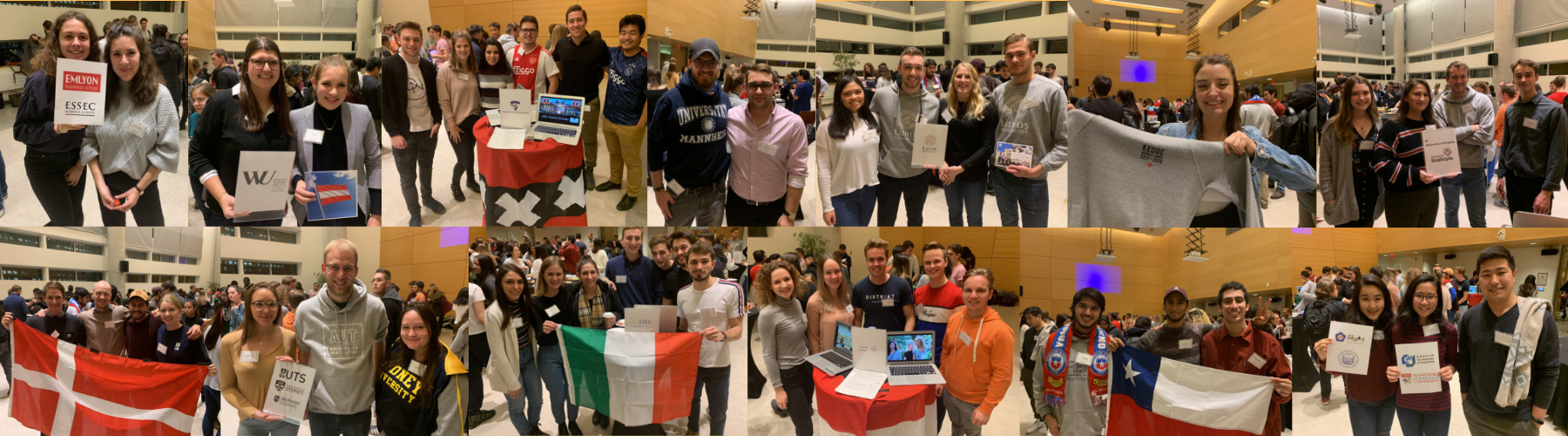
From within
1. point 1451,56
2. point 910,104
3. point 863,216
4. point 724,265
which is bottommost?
point 724,265

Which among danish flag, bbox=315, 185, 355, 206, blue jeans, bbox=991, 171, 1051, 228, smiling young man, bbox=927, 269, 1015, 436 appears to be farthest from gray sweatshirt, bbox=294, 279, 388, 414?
blue jeans, bbox=991, 171, 1051, 228

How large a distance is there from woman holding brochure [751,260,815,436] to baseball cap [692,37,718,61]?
3.68 feet

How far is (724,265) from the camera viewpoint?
4309 millimetres

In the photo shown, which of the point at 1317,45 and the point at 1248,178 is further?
the point at 1317,45

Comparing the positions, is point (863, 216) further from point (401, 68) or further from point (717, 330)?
point (401, 68)

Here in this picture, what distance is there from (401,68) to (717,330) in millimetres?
2096

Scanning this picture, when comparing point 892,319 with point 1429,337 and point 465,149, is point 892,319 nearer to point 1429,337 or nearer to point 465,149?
point 465,149

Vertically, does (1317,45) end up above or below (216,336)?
above

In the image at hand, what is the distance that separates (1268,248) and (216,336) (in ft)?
18.3

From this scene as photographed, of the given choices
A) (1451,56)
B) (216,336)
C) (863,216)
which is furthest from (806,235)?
(1451,56)

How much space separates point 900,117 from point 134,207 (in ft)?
13.3

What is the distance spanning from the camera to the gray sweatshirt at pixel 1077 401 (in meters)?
4.22

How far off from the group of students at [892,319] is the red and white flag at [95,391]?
3.08 meters

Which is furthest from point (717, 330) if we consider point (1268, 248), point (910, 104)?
point (1268, 248)
